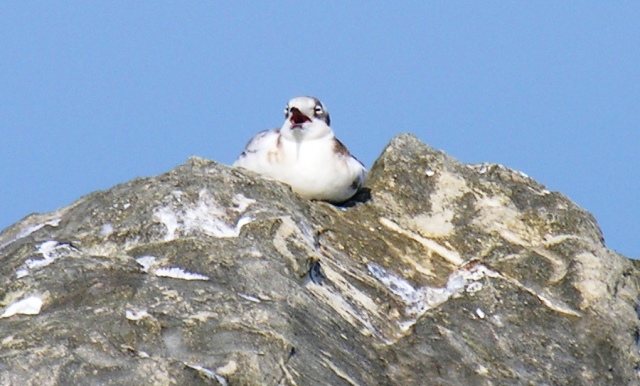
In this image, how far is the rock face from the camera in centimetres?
870

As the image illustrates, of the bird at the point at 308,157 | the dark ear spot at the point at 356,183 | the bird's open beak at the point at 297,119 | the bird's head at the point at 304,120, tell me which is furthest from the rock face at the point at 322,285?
the bird's open beak at the point at 297,119

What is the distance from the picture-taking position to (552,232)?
13.5 m

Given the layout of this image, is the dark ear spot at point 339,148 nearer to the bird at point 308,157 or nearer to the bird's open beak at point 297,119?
the bird at point 308,157

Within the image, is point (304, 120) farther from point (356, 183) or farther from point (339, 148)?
point (356, 183)

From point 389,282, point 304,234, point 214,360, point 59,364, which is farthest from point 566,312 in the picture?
point 59,364

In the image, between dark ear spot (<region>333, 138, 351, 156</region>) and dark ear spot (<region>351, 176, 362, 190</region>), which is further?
dark ear spot (<region>333, 138, 351, 156</region>)

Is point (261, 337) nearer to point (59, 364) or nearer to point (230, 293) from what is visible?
point (230, 293)

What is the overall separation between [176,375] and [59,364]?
75 cm

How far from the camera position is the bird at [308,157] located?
13750mm

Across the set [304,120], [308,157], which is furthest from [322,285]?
[304,120]

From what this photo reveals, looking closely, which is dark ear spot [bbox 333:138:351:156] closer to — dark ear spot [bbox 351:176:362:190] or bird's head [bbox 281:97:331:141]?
bird's head [bbox 281:97:331:141]

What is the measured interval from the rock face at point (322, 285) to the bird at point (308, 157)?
0.86ft

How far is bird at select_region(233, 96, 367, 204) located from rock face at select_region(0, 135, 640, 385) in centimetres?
26

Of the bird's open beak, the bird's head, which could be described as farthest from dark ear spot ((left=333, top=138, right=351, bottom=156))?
the bird's open beak
